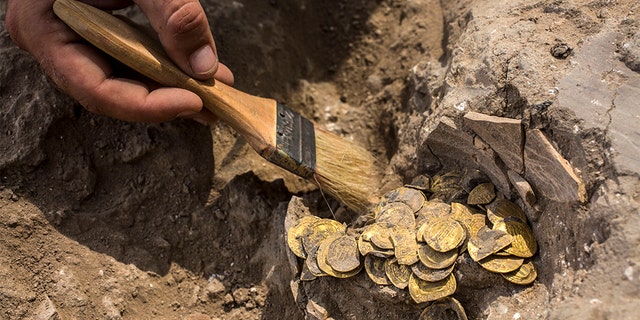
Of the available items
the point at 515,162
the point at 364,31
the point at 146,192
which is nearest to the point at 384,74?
the point at 364,31

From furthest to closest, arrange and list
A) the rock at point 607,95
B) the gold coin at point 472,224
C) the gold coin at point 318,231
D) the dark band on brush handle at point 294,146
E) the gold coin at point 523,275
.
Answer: the dark band on brush handle at point 294,146 < the gold coin at point 318,231 < the gold coin at point 472,224 < the gold coin at point 523,275 < the rock at point 607,95

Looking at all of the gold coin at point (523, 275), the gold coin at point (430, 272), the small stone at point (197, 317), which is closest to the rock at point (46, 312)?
the small stone at point (197, 317)

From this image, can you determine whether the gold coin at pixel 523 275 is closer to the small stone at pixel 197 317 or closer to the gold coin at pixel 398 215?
the gold coin at pixel 398 215

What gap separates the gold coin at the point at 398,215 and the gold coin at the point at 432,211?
0.03 meters

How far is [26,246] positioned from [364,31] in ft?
7.88

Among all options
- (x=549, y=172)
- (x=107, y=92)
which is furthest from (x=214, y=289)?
(x=549, y=172)

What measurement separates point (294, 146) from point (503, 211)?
1.05m

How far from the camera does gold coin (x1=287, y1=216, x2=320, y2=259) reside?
2.42m

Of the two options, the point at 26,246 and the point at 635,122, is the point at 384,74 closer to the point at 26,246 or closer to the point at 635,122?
the point at 635,122

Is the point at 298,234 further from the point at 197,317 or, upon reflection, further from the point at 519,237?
the point at 519,237

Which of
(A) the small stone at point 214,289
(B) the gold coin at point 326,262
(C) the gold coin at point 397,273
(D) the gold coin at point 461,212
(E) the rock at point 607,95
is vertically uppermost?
(E) the rock at point 607,95

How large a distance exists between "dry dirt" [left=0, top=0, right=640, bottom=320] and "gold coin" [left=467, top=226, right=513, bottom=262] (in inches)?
6.4

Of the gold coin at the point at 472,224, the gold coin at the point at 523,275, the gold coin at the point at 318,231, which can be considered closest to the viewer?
the gold coin at the point at 523,275

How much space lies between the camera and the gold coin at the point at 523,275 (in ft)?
6.77
